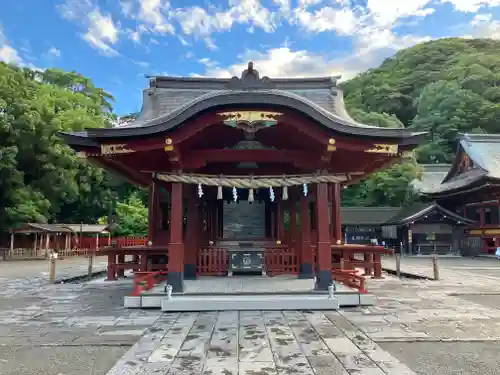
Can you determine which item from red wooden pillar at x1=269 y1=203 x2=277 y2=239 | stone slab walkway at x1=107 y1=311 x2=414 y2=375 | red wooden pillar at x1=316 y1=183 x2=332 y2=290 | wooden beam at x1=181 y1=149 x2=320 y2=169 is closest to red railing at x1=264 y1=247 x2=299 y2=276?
red wooden pillar at x1=269 y1=203 x2=277 y2=239

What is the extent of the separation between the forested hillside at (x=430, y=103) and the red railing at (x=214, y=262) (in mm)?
28269

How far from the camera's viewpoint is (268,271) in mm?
11180

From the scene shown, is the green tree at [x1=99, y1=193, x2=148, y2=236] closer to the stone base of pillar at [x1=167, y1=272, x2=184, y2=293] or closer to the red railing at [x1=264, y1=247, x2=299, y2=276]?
the red railing at [x1=264, y1=247, x2=299, y2=276]

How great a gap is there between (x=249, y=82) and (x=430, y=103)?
50.7 m

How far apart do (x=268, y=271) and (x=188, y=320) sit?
4.50 m

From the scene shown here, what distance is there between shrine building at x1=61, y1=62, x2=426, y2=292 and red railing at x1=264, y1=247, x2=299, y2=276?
0.10 ft

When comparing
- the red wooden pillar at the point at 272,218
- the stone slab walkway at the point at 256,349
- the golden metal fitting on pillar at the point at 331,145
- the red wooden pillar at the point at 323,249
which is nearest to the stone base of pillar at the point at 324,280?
the red wooden pillar at the point at 323,249

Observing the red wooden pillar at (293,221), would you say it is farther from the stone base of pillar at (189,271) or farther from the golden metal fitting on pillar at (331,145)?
the golden metal fitting on pillar at (331,145)

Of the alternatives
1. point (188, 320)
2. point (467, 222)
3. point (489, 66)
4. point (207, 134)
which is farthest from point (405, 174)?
point (489, 66)

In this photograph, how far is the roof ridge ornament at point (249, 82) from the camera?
834cm

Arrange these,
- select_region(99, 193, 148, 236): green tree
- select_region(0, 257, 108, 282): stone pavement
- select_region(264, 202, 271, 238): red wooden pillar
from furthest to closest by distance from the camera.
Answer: select_region(99, 193, 148, 236): green tree < select_region(0, 257, 108, 282): stone pavement < select_region(264, 202, 271, 238): red wooden pillar

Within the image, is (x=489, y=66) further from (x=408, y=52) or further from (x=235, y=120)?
(x=235, y=120)

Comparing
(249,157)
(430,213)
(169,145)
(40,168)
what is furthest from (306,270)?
(40,168)

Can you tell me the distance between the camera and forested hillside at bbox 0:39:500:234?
32.1 metres
